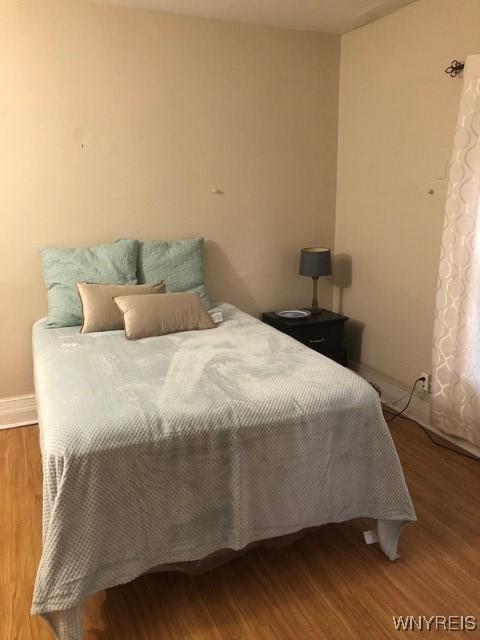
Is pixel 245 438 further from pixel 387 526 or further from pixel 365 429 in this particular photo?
pixel 387 526

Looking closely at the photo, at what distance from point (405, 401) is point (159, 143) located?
2.27 m

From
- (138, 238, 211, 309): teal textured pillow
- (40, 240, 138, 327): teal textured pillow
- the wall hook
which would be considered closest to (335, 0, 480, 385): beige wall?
the wall hook

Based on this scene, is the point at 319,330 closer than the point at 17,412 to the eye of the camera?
No

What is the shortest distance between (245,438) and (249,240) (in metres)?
2.12

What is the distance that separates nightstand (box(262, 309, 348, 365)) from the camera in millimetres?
3478

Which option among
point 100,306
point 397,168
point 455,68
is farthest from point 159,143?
point 455,68

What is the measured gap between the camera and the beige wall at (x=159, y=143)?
9.85ft

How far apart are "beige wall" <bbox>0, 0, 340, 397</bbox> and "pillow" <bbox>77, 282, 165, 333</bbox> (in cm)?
45

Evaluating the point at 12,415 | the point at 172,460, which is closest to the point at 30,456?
the point at 12,415

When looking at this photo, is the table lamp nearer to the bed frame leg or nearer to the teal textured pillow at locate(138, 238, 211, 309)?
the teal textured pillow at locate(138, 238, 211, 309)

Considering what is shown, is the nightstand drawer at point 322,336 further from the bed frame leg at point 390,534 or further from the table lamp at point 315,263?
the bed frame leg at point 390,534

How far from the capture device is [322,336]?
3578 millimetres

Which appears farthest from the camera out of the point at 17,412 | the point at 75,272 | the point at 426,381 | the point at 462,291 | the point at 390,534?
the point at 17,412

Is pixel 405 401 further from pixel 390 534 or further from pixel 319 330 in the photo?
pixel 390 534
